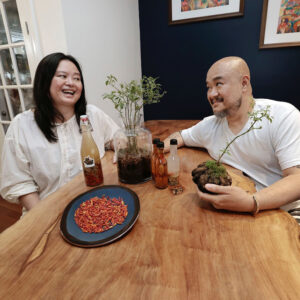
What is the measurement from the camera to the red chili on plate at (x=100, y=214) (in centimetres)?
70

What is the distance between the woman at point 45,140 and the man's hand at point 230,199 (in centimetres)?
91

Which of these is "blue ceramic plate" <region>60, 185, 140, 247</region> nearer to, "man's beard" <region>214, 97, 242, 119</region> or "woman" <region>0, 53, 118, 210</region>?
"woman" <region>0, 53, 118, 210</region>

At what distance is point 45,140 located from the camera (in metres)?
1.23

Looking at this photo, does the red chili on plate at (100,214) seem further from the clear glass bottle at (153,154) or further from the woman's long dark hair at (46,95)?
the woman's long dark hair at (46,95)

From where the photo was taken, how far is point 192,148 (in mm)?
1448

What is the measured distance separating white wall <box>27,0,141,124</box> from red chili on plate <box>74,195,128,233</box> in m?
1.43

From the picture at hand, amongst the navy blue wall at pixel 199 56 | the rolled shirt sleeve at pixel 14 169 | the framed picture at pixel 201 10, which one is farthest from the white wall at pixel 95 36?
the rolled shirt sleeve at pixel 14 169

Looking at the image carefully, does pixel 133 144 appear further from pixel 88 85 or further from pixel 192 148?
pixel 88 85

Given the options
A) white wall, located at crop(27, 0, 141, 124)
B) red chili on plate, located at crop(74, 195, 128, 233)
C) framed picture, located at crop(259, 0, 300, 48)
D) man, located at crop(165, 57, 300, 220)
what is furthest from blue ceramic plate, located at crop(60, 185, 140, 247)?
framed picture, located at crop(259, 0, 300, 48)

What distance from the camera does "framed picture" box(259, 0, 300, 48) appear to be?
211 centimetres

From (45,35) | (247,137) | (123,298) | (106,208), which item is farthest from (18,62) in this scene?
(123,298)

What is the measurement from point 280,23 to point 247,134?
5.95 ft

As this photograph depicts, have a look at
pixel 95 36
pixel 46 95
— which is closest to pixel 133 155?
pixel 46 95

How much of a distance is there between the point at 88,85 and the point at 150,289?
6.13 ft
